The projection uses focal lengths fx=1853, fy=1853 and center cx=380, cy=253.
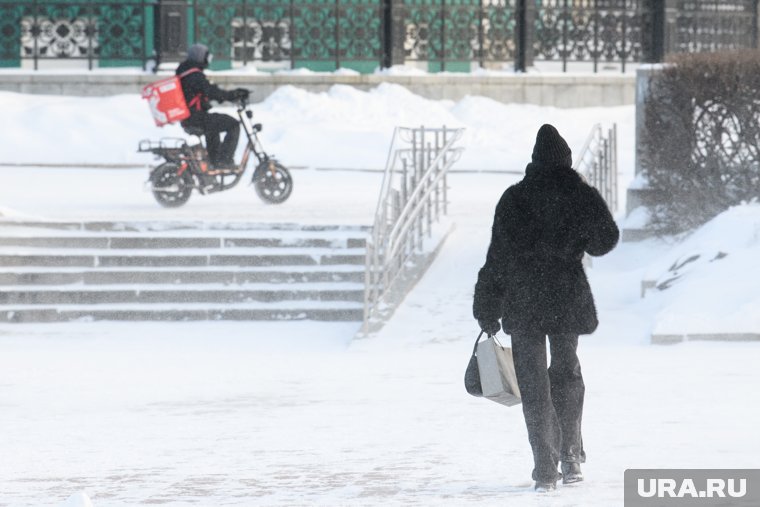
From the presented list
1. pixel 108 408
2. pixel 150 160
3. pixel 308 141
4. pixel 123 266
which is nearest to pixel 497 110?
pixel 308 141

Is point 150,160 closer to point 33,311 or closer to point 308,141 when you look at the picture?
point 308,141

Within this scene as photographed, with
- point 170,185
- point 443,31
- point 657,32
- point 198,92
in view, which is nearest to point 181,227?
point 170,185

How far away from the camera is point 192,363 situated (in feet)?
43.2

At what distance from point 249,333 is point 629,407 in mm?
4889

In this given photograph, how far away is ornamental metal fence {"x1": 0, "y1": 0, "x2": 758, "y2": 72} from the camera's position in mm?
26203

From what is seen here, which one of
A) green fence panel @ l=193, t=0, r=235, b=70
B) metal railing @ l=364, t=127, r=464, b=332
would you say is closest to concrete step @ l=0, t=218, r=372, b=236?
metal railing @ l=364, t=127, r=464, b=332

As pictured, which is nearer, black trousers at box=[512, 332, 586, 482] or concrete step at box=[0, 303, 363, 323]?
black trousers at box=[512, 332, 586, 482]

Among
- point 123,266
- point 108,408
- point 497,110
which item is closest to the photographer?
point 108,408

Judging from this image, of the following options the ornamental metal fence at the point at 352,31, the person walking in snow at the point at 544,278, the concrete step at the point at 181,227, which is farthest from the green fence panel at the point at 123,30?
the person walking in snow at the point at 544,278

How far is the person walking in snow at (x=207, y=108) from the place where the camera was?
1811cm

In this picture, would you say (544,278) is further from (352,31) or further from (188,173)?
(352,31)

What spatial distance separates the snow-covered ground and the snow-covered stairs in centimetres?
26

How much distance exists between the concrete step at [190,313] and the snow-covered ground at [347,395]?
174 millimetres

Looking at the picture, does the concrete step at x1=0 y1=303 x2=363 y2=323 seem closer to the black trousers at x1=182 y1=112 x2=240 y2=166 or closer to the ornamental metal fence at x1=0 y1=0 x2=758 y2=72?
the black trousers at x1=182 y1=112 x2=240 y2=166
